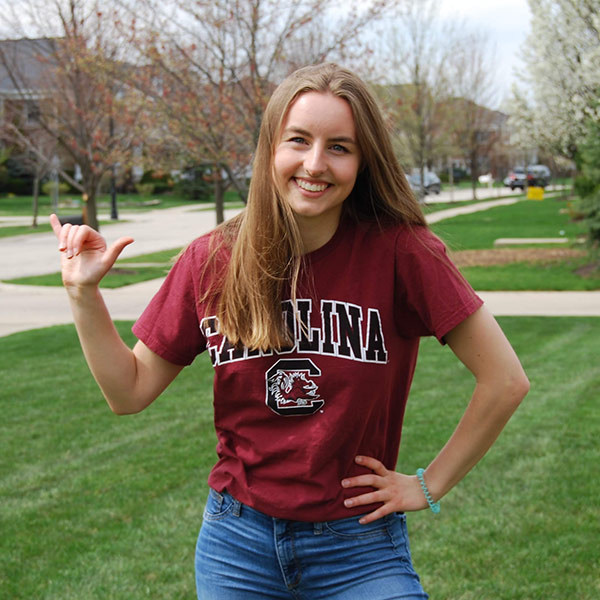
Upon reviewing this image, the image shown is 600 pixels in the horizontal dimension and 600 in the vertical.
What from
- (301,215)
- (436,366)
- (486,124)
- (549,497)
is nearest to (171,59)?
(436,366)

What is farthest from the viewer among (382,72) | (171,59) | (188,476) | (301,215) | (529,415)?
(382,72)

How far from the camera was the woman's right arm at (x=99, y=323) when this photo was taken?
197 cm

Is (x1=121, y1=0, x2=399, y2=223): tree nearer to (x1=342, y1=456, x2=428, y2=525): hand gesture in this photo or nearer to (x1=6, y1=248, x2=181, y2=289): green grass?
(x1=6, y1=248, x2=181, y2=289): green grass

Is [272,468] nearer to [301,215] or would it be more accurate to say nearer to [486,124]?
[301,215]

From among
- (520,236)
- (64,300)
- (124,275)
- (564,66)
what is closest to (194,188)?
(564,66)

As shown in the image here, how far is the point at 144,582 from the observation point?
391 cm

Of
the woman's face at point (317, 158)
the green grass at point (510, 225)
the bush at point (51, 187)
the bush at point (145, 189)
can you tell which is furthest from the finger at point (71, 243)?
the bush at point (145, 189)

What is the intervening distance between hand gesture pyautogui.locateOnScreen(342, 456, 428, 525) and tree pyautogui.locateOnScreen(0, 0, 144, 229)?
10.9 metres

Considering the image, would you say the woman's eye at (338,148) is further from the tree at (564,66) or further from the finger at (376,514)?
the tree at (564,66)

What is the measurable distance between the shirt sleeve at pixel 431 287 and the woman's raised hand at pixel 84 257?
0.60 metres

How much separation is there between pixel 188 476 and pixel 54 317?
7.08 meters

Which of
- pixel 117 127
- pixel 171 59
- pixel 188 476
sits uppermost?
pixel 171 59

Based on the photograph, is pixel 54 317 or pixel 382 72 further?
pixel 382 72

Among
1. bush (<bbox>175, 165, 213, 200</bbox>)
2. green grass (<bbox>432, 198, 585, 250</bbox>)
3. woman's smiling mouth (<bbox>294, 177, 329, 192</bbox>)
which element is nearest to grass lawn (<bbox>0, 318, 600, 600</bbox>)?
woman's smiling mouth (<bbox>294, 177, 329, 192</bbox>)
